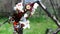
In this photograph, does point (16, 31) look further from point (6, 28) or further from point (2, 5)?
point (2, 5)

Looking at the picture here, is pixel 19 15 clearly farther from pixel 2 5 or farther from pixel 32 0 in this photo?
pixel 2 5

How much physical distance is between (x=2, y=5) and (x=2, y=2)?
0.06 m

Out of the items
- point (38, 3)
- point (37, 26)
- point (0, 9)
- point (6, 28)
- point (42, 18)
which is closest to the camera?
point (38, 3)

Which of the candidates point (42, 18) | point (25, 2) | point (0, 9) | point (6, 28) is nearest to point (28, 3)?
point (25, 2)

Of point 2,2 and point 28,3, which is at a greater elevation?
point 2,2

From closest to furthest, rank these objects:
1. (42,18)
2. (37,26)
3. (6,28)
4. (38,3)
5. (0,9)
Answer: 1. (38,3)
2. (6,28)
3. (37,26)
4. (42,18)
5. (0,9)

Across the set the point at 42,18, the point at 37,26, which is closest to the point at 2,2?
the point at 42,18

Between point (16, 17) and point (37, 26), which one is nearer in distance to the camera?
point (16, 17)

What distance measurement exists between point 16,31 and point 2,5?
391cm

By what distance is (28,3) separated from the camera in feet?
3.34

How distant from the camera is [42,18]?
428cm

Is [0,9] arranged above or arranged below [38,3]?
above

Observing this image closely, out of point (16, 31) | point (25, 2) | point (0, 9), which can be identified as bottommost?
point (16, 31)

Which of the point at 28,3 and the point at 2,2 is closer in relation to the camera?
the point at 28,3
